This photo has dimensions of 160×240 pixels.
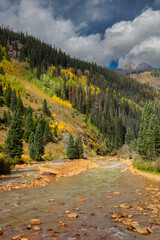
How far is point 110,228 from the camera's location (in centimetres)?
618

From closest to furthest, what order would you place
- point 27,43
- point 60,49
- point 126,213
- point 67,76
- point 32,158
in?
point 126,213 → point 32,158 → point 67,76 → point 27,43 → point 60,49

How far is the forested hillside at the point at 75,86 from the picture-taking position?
11782 centimetres

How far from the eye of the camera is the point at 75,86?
14100cm

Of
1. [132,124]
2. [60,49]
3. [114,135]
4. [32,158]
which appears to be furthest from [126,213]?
[60,49]

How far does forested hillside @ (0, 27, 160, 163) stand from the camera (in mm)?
117819

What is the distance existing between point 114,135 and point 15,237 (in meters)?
121

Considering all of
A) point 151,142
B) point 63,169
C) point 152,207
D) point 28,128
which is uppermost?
point 28,128

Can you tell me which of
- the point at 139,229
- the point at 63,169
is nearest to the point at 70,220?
the point at 139,229

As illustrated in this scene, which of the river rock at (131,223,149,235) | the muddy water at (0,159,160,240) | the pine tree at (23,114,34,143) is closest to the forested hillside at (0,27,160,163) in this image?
the pine tree at (23,114,34,143)

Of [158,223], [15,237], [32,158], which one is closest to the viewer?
[15,237]

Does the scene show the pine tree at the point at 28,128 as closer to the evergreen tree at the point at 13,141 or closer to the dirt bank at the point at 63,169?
the evergreen tree at the point at 13,141

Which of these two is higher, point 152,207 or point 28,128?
point 28,128

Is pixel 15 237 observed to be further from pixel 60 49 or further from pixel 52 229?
pixel 60 49

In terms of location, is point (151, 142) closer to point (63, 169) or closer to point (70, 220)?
point (63, 169)
